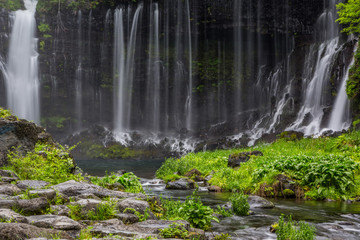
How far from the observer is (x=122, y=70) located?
1902 inches

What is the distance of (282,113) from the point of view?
38.3m

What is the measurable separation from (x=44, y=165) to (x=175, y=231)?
16.4ft

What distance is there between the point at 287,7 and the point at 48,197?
148ft

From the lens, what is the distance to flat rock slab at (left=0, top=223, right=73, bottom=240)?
3.59 metres

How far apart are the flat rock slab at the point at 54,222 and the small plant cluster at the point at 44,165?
10.1ft

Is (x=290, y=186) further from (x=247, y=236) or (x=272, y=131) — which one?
(x=272, y=131)

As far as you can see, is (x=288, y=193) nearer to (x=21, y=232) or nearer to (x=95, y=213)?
(x=95, y=213)

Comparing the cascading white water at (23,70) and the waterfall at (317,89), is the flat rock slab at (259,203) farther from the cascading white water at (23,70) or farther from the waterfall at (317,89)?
the cascading white water at (23,70)

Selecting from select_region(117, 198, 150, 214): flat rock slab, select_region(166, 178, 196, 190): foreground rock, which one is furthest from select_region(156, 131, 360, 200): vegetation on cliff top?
select_region(117, 198, 150, 214): flat rock slab

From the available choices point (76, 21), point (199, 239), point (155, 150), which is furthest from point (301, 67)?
point (199, 239)

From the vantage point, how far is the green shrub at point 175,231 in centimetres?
474

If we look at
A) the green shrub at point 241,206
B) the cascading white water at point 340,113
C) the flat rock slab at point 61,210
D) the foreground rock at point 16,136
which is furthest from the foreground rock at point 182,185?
the cascading white water at point 340,113

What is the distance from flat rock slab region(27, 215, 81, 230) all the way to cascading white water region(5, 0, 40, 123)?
4461cm

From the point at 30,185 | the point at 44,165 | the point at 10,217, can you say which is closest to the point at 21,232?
the point at 10,217
